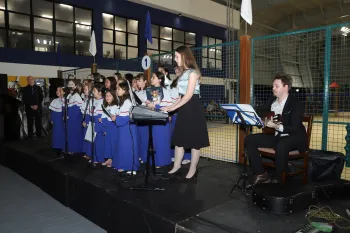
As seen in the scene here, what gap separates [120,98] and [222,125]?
466 centimetres

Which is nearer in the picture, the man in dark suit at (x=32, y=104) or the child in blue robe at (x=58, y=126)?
the child in blue robe at (x=58, y=126)

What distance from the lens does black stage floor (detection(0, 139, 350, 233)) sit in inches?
92.3

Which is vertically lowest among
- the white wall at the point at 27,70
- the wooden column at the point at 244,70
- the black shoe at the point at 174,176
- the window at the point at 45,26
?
the black shoe at the point at 174,176

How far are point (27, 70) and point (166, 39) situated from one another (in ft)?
24.2

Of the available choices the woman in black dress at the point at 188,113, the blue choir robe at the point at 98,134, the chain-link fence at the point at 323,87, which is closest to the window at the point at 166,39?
the chain-link fence at the point at 323,87

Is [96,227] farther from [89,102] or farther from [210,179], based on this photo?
[89,102]

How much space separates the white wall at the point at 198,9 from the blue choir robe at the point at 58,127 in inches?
345

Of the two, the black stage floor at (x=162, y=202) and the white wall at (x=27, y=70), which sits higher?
the white wall at (x=27, y=70)

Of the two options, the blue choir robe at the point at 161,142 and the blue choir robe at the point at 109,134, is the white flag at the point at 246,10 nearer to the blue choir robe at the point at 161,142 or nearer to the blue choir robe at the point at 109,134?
the blue choir robe at the point at 161,142

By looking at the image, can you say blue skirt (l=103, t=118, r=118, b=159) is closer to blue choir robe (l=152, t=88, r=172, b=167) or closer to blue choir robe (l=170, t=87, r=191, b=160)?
blue choir robe (l=152, t=88, r=172, b=167)

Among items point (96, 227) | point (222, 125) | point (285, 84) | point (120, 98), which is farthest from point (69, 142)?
point (222, 125)

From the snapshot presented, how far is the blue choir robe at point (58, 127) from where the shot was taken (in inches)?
200

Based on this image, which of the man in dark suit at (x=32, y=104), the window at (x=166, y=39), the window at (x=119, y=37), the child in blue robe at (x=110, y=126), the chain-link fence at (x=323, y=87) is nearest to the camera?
the chain-link fence at (x=323, y=87)

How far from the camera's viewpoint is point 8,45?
9.63 meters
